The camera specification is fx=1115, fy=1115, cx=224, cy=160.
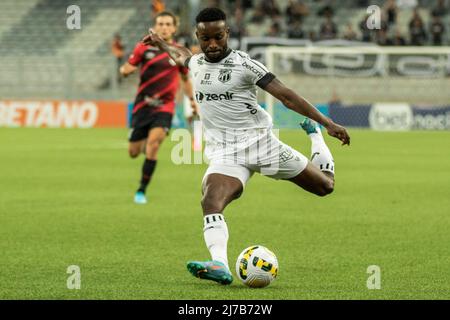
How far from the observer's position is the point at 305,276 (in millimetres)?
9289

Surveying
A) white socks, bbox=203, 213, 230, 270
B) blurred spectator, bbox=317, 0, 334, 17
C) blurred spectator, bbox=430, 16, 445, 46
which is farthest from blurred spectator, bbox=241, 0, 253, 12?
white socks, bbox=203, 213, 230, 270

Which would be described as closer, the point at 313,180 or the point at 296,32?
the point at 313,180

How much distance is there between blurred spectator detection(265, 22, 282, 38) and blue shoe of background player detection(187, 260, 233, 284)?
3126 cm

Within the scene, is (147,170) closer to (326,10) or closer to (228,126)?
(228,126)

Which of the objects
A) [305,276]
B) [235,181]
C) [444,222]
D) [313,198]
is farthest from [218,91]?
[313,198]

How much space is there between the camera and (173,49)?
10.3 meters

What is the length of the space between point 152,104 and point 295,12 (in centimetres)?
2521

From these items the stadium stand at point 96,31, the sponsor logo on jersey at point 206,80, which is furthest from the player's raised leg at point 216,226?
the stadium stand at point 96,31

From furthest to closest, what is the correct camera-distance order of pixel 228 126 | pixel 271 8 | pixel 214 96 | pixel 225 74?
1. pixel 271 8
2. pixel 228 126
3. pixel 214 96
4. pixel 225 74

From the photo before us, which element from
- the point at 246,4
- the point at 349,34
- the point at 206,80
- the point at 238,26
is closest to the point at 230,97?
the point at 206,80

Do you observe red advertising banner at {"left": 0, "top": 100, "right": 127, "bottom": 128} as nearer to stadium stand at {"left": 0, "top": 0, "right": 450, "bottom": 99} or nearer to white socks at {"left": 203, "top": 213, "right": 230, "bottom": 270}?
stadium stand at {"left": 0, "top": 0, "right": 450, "bottom": 99}

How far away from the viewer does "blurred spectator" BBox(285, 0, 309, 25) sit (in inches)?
1587
